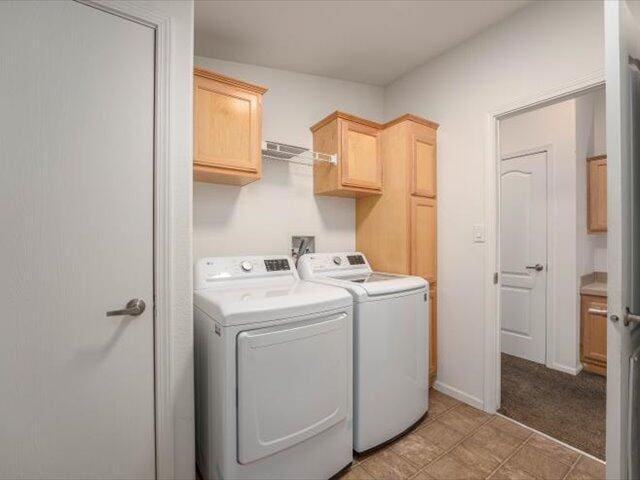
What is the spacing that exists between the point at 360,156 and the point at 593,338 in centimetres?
249

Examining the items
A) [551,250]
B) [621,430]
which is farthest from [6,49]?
[551,250]

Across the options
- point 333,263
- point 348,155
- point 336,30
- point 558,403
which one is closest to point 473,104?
point 348,155

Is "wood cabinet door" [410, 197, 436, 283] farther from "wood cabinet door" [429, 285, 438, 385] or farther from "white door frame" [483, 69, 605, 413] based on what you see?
"white door frame" [483, 69, 605, 413]

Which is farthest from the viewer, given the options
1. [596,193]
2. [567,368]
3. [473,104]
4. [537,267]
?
[537,267]

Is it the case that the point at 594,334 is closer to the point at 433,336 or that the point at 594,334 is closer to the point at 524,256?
the point at 524,256

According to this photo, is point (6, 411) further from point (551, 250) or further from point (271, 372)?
point (551, 250)

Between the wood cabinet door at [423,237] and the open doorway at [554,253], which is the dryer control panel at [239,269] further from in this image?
the open doorway at [554,253]

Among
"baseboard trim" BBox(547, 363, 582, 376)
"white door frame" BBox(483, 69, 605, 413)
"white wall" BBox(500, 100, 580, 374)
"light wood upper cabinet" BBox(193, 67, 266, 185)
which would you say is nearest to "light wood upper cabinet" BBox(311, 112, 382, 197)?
"light wood upper cabinet" BBox(193, 67, 266, 185)

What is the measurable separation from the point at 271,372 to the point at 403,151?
1754mm

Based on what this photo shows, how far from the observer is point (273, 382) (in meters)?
1.31

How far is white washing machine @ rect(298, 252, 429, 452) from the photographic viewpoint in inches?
65.2

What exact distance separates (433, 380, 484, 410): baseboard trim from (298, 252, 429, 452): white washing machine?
41 centimetres

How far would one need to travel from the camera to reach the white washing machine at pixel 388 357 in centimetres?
166

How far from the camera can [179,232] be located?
1368mm
